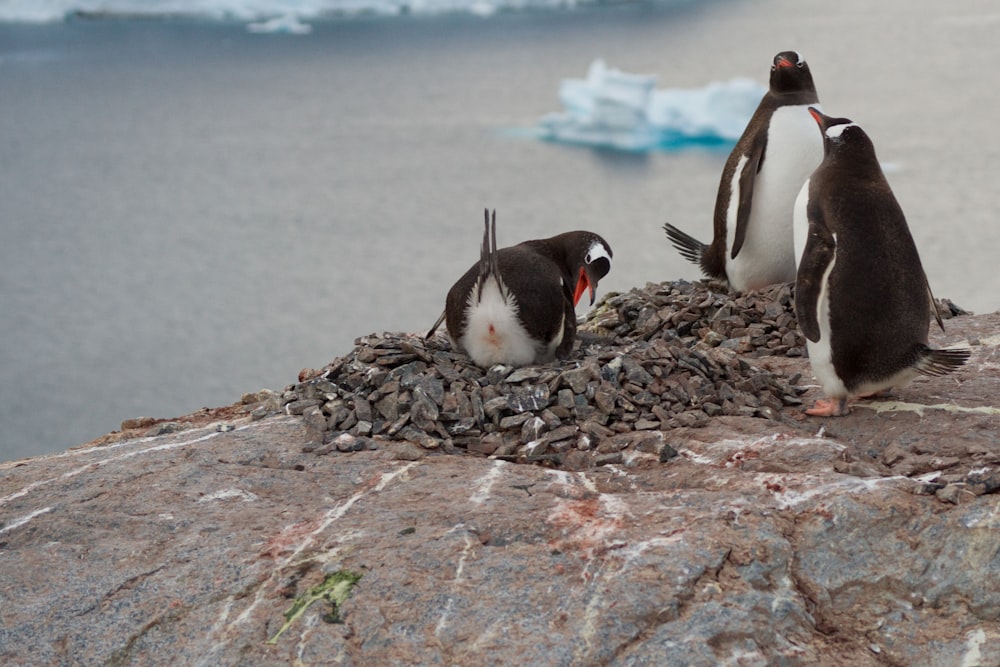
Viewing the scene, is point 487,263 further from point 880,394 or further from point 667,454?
point 880,394

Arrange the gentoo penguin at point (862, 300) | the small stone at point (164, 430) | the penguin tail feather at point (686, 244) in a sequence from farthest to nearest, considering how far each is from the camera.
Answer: the penguin tail feather at point (686, 244)
the small stone at point (164, 430)
the gentoo penguin at point (862, 300)

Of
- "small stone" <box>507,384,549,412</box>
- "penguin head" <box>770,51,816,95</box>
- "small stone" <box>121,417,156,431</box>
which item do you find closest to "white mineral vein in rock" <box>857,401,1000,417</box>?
"small stone" <box>507,384,549,412</box>

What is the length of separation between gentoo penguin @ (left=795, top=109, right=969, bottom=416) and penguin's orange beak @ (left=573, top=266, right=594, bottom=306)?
760mm

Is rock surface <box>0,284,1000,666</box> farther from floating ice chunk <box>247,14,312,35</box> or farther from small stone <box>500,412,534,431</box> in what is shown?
floating ice chunk <box>247,14,312,35</box>

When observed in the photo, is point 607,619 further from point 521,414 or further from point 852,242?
point 852,242

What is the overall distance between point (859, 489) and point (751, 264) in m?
2.11

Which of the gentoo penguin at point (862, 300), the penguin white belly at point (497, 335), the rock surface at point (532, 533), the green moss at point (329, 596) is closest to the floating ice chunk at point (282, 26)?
the penguin white belly at point (497, 335)

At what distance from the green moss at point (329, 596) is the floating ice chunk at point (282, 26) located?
12.6m

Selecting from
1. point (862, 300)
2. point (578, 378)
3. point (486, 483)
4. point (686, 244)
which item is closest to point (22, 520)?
point (486, 483)

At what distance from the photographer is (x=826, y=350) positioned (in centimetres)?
312

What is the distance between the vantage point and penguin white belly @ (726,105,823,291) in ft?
14.0

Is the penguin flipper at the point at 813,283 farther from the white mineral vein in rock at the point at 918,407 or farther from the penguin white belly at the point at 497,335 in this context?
the penguin white belly at the point at 497,335

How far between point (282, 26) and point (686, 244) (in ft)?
34.2

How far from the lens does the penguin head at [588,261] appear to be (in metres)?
3.69
